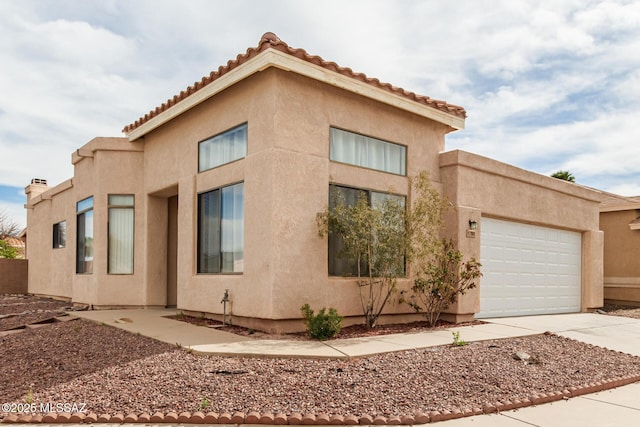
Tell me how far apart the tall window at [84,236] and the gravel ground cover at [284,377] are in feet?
18.0

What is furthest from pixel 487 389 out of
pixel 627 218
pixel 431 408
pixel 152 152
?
pixel 627 218

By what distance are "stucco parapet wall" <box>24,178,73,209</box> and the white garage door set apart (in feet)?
42.6

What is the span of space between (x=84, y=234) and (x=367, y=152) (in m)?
8.66

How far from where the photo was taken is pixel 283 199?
28.8 ft

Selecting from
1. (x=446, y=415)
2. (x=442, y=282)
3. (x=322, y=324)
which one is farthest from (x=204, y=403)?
(x=442, y=282)

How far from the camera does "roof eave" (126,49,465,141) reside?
338 inches

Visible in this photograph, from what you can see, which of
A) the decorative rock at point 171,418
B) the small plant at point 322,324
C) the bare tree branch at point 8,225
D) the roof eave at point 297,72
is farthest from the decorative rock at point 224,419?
the bare tree branch at point 8,225

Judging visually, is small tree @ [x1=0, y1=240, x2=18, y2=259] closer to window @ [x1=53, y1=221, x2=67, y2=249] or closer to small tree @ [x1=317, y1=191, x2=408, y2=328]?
window @ [x1=53, y1=221, x2=67, y2=249]

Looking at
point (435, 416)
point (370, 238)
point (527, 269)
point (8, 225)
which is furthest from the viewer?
point (8, 225)

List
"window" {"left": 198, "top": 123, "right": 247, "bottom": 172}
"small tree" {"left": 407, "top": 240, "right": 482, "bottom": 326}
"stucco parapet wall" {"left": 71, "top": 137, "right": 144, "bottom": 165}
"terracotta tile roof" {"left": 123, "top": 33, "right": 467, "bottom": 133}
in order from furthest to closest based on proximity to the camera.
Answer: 1. "stucco parapet wall" {"left": 71, "top": 137, "right": 144, "bottom": 165}
2. "small tree" {"left": 407, "top": 240, "right": 482, "bottom": 326}
3. "window" {"left": 198, "top": 123, "right": 247, "bottom": 172}
4. "terracotta tile roof" {"left": 123, "top": 33, "right": 467, "bottom": 133}

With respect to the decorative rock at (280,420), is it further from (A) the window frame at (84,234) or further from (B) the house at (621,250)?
(B) the house at (621,250)

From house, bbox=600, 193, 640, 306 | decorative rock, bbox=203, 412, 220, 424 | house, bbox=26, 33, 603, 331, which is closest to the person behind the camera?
decorative rock, bbox=203, 412, 220, 424

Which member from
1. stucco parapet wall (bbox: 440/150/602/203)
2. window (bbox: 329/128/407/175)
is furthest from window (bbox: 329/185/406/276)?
stucco parapet wall (bbox: 440/150/602/203)

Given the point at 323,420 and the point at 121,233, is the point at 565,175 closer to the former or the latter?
the point at 121,233
